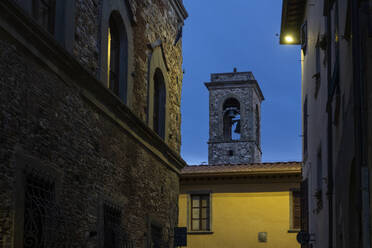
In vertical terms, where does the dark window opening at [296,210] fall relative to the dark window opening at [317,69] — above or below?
below

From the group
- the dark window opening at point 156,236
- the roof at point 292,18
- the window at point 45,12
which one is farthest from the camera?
the roof at point 292,18

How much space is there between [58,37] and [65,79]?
0.69m

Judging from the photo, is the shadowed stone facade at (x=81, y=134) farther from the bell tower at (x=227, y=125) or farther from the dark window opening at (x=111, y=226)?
the bell tower at (x=227, y=125)

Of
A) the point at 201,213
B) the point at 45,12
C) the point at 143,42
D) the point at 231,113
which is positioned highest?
the point at 231,113

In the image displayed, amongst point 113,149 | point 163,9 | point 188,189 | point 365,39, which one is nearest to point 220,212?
point 188,189

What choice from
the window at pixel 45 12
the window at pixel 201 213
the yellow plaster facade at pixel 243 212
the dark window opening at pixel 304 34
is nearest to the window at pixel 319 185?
the dark window opening at pixel 304 34

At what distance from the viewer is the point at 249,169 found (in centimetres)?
2705

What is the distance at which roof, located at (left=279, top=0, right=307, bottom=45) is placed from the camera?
61.8ft

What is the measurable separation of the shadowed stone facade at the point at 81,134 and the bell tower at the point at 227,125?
117ft

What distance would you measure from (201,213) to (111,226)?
1513 cm

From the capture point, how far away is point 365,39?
6.60 meters

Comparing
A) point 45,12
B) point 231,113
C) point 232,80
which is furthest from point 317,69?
point 231,113

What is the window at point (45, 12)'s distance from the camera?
33.0 feet

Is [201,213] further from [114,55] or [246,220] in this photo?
[114,55]
